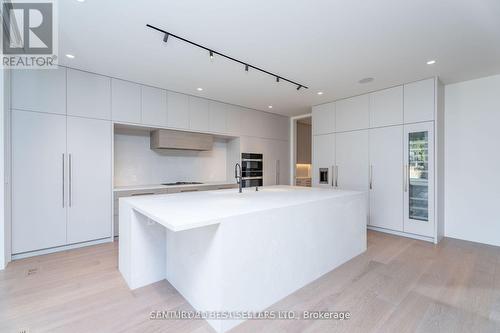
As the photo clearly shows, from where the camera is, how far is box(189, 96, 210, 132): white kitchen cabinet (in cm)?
447

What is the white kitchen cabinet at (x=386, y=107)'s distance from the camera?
3.89 m

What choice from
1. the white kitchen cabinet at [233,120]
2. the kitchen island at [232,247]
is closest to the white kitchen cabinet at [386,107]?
the kitchen island at [232,247]

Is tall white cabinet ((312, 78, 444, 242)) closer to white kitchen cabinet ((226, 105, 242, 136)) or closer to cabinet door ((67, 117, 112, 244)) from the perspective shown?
white kitchen cabinet ((226, 105, 242, 136))

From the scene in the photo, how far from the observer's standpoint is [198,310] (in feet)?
6.06

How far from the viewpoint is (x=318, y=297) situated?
2076 mm

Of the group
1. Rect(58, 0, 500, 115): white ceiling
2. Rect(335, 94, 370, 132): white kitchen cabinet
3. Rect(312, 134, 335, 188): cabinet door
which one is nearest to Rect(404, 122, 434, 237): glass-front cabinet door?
Rect(335, 94, 370, 132): white kitchen cabinet

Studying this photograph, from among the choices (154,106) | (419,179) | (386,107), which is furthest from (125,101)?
(419,179)

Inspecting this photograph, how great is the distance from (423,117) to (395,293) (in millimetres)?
2844

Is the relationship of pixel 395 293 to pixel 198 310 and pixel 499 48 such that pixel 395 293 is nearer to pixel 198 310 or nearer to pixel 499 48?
pixel 198 310

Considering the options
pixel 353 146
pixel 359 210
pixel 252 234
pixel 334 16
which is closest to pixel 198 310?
pixel 252 234

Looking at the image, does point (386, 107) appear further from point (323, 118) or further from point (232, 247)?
point (232, 247)

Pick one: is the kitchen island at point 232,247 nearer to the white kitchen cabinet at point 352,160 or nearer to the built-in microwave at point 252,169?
the white kitchen cabinet at point 352,160

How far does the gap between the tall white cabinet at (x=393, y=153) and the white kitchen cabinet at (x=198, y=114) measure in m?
2.63

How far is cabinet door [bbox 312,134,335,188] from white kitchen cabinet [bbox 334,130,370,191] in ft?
0.38
